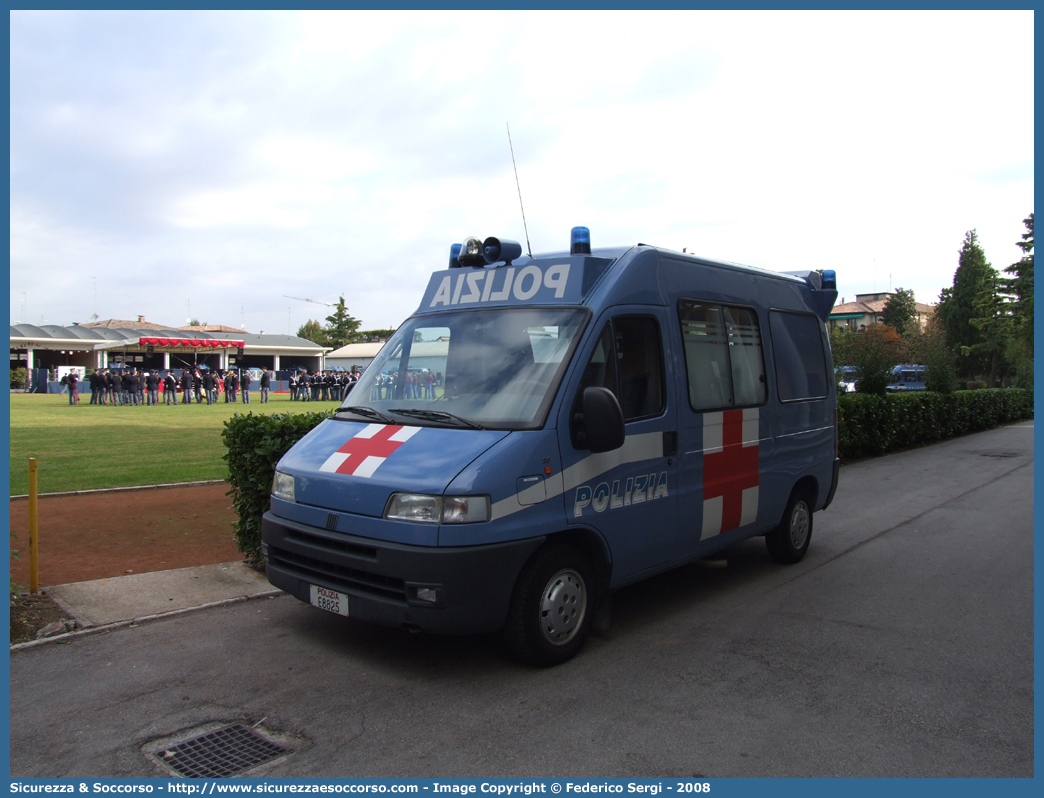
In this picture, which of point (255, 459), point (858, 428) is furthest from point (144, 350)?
point (255, 459)

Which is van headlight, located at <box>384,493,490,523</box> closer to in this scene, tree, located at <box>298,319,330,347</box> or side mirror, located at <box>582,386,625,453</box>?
side mirror, located at <box>582,386,625,453</box>

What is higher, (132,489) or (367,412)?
(367,412)

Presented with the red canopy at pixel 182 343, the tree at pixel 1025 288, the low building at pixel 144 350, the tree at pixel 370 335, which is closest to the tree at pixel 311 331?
the tree at pixel 370 335

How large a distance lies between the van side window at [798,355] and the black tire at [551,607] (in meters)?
3.20

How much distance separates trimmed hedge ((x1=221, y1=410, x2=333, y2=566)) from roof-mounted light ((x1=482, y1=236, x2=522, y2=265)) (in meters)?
2.10

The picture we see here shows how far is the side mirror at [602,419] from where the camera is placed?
4551 millimetres

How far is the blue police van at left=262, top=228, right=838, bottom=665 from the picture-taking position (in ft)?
14.2

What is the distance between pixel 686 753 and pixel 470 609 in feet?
4.41

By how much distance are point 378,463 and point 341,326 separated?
10182 cm

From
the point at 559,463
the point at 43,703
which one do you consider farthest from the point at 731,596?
the point at 43,703

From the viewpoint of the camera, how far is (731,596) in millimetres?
6352

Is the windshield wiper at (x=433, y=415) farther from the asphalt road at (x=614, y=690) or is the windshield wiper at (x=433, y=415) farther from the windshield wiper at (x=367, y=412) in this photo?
the asphalt road at (x=614, y=690)

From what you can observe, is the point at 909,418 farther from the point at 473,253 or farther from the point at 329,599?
the point at 329,599

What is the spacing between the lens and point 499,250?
18.7 feet
